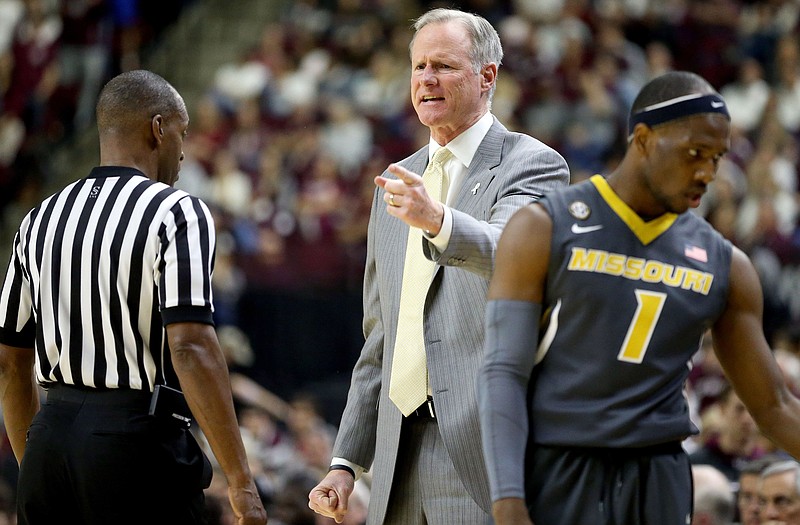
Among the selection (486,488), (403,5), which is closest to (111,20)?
(403,5)

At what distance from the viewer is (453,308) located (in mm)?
3941

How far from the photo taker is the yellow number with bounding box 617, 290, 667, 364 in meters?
3.17

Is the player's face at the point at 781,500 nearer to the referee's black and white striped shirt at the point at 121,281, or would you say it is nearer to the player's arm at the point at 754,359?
the player's arm at the point at 754,359

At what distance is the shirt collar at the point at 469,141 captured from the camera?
417 centimetres

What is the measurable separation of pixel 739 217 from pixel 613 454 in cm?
941

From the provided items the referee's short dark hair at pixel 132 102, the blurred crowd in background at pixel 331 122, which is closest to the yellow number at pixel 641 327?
the referee's short dark hair at pixel 132 102

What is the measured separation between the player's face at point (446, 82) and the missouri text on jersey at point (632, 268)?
1.11m

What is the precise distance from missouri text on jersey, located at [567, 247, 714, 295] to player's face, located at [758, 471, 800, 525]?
104 inches

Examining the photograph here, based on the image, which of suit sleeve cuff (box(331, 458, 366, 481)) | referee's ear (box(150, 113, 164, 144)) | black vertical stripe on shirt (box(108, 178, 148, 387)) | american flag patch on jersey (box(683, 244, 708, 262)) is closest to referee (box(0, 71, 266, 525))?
black vertical stripe on shirt (box(108, 178, 148, 387))

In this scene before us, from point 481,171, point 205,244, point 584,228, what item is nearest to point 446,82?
point 481,171

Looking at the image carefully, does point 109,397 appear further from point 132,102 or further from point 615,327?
point 615,327

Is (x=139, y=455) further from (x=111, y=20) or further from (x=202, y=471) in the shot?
(x=111, y=20)

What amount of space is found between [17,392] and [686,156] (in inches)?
98.7

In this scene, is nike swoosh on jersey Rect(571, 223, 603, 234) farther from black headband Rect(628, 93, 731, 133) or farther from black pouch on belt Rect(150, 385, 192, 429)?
black pouch on belt Rect(150, 385, 192, 429)
